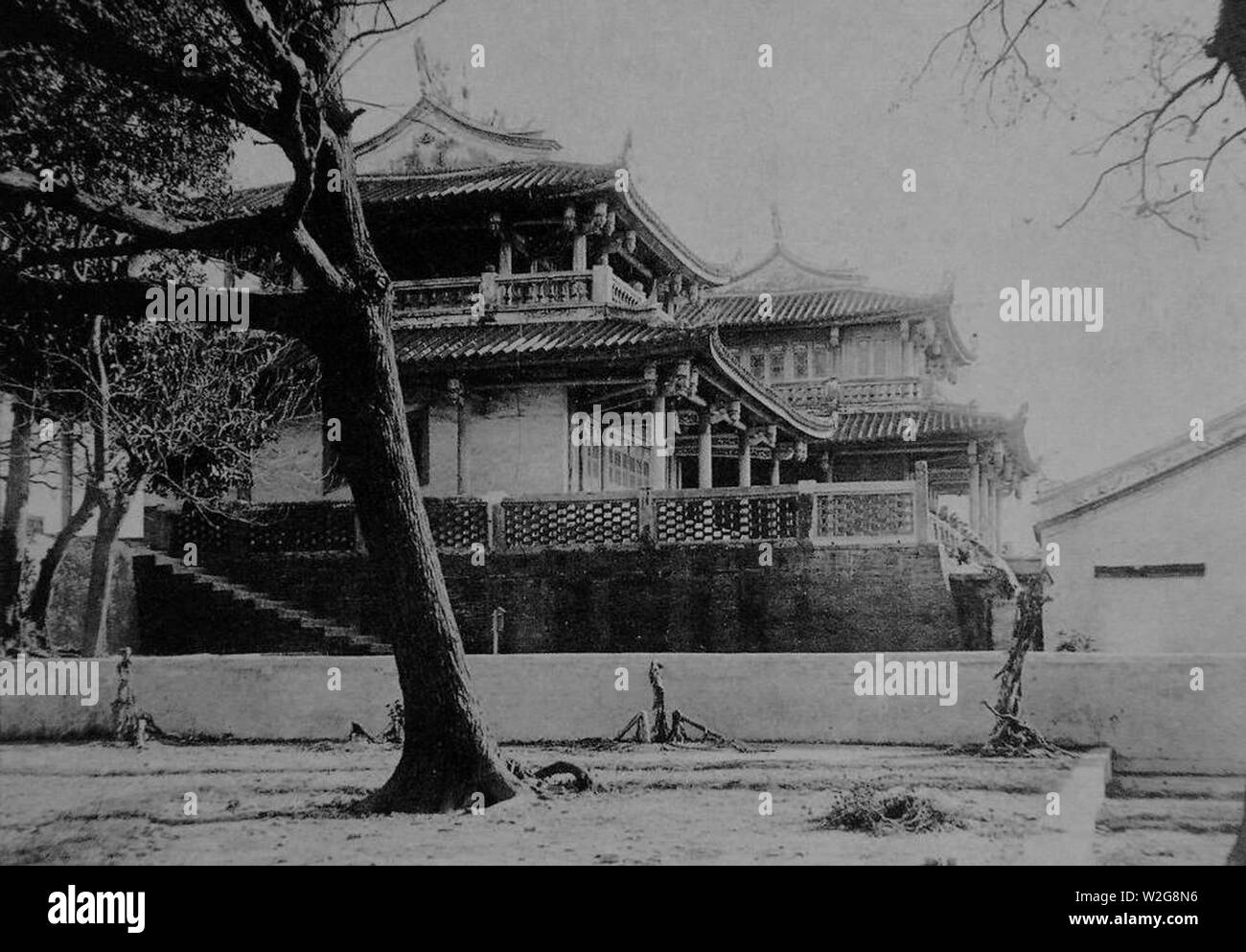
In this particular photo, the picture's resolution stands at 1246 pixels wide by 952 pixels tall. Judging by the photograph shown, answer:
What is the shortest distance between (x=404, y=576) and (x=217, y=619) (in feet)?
3.76

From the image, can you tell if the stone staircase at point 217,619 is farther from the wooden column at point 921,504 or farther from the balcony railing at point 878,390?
the balcony railing at point 878,390

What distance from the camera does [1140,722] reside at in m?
Result: 4.22

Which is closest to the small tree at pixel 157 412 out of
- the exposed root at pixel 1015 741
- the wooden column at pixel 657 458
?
the wooden column at pixel 657 458

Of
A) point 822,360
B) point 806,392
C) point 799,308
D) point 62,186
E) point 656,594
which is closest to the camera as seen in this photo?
point 62,186

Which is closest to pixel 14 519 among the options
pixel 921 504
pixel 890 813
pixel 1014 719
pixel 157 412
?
pixel 157 412

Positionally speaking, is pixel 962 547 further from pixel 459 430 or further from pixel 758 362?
pixel 758 362

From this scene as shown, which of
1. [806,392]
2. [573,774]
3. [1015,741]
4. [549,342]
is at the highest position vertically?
[806,392]

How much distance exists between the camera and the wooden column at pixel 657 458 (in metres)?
5.53

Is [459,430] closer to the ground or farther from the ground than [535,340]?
Answer: closer to the ground

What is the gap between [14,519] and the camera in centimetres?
461

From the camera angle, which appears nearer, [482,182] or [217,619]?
[217,619]

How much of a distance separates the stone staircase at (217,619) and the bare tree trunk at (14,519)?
0.42 metres

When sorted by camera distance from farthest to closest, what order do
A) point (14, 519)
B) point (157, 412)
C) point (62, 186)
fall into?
point (157, 412)
point (14, 519)
point (62, 186)
